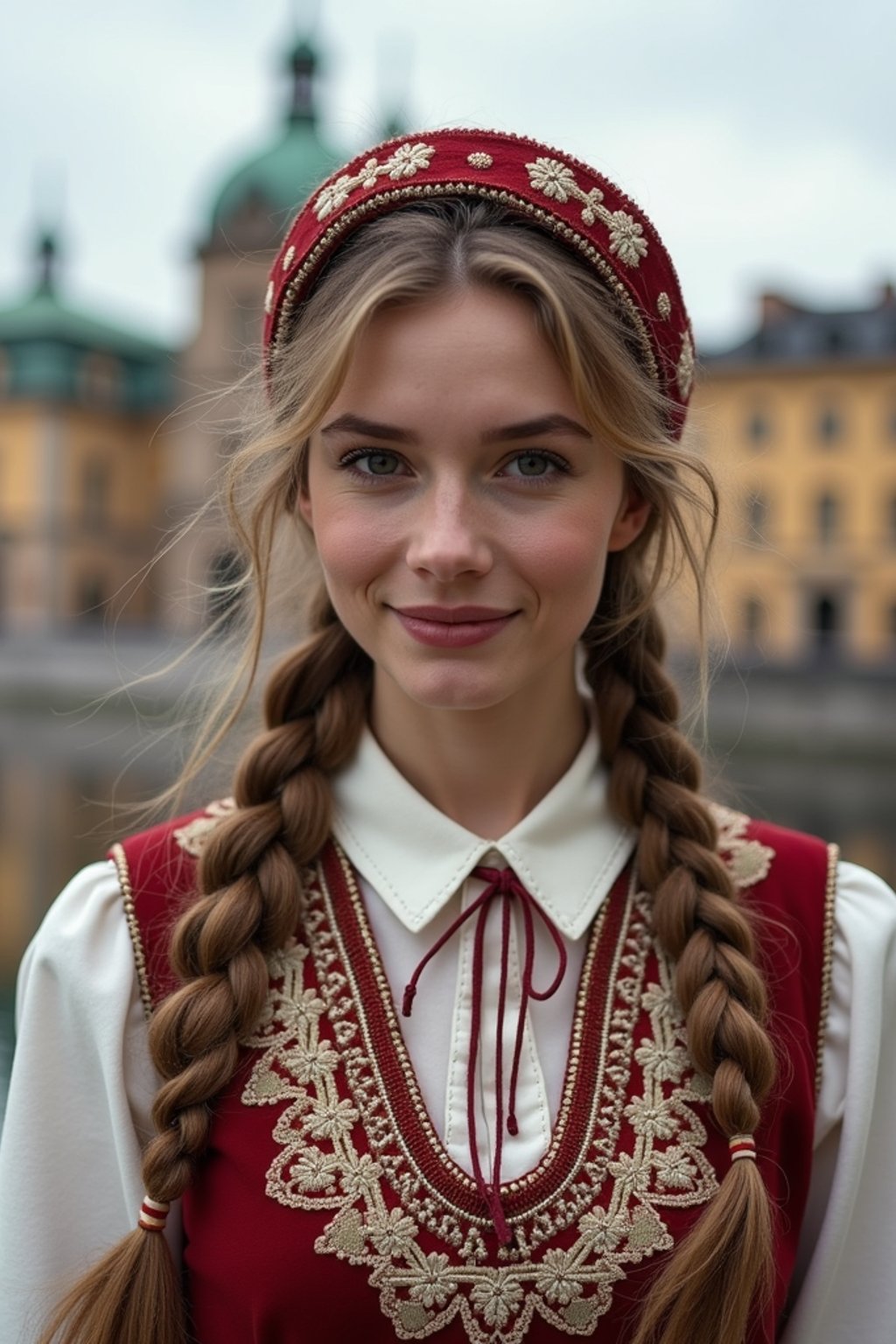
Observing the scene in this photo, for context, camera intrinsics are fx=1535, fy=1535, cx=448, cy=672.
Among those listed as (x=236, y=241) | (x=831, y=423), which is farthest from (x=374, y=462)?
(x=831, y=423)

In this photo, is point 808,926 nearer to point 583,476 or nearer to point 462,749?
point 462,749

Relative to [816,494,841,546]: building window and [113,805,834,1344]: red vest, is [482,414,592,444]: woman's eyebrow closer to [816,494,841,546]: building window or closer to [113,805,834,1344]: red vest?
[113,805,834,1344]: red vest

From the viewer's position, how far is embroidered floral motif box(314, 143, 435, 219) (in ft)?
5.19

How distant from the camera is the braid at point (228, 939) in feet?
5.08

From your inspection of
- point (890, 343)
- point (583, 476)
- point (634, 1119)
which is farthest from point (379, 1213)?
point (890, 343)

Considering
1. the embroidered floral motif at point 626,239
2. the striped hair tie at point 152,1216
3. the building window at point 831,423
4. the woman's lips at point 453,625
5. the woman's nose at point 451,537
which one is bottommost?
the striped hair tie at point 152,1216

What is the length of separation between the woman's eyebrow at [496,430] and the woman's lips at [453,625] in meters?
0.17

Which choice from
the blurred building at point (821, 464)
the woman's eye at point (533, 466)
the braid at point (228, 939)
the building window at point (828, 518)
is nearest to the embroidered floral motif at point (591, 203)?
the woman's eye at point (533, 466)

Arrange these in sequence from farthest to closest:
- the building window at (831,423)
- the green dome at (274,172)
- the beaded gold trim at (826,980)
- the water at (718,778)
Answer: the green dome at (274,172) < the building window at (831,423) < the water at (718,778) < the beaded gold trim at (826,980)

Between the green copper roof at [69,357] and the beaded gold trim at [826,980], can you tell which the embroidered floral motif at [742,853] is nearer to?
the beaded gold trim at [826,980]

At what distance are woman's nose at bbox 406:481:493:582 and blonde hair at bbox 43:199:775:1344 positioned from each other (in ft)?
0.52

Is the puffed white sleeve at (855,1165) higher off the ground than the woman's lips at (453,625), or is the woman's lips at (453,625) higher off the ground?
the woman's lips at (453,625)

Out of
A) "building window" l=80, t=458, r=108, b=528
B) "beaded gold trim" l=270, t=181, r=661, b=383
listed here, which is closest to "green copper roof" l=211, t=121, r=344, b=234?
"building window" l=80, t=458, r=108, b=528

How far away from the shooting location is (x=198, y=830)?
5.86 ft
